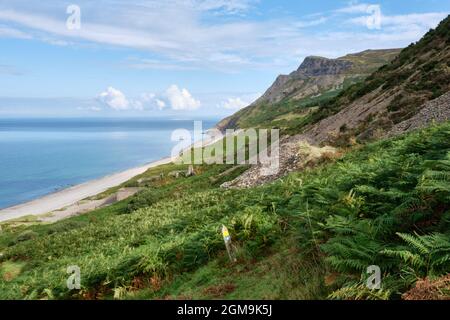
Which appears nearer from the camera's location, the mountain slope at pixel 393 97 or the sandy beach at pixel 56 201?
the mountain slope at pixel 393 97

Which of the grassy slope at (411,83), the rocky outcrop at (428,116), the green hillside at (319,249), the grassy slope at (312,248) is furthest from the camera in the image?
the grassy slope at (411,83)

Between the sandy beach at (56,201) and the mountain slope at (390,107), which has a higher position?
the mountain slope at (390,107)

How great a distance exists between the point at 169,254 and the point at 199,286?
2.42 meters

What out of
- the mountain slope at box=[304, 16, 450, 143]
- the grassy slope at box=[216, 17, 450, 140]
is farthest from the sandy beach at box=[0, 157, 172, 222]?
the mountain slope at box=[304, 16, 450, 143]

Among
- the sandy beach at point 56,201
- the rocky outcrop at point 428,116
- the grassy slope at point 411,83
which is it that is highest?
the grassy slope at point 411,83

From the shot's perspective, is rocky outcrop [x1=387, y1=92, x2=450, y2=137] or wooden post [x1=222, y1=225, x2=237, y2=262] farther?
rocky outcrop [x1=387, y1=92, x2=450, y2=137]

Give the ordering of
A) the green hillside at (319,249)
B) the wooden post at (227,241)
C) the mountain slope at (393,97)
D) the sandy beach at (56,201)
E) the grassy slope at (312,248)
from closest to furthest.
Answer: the green hillside at (319,249)
the grassy slope at (312,248)
the wooden post at (227,241)
the mountain slope at (393,97)
the sandy beach at (56,201)

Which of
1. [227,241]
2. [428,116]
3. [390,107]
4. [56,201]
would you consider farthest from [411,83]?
[56,201]

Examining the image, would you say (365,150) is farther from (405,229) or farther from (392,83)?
(392,83)

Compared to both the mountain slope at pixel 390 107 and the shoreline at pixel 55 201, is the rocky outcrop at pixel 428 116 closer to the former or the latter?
the mountain slope at pixel 390 107

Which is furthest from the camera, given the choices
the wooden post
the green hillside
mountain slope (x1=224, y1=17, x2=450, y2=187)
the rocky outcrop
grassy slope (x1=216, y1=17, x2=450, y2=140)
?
grassy slope (x1=216, y1=17, x2=450, y2=140)

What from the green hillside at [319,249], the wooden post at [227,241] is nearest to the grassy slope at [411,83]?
the green hillside at [319,249]

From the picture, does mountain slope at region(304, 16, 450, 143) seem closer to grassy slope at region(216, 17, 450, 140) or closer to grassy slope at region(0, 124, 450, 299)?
grassy slope at region(216, 17, 450, 140)

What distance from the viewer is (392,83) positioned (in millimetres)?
44562
